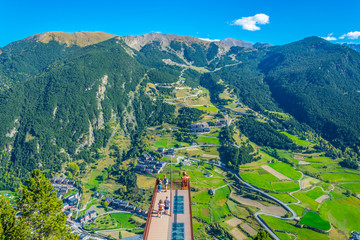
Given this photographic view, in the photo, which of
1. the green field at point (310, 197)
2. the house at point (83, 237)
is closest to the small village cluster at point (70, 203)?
the house at point (83, 237)

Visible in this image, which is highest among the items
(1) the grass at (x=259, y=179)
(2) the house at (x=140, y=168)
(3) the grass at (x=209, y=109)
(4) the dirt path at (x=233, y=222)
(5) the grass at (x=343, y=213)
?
(3) the grass at (x=209, y=109)

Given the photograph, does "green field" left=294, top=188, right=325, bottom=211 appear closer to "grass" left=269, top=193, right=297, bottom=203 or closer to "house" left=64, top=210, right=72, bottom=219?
"grass" left=269, top=193, right=297, bottom=203

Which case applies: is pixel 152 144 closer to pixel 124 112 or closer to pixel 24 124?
pixel 124 112

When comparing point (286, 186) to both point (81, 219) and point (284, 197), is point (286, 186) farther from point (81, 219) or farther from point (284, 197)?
point (81, 219)

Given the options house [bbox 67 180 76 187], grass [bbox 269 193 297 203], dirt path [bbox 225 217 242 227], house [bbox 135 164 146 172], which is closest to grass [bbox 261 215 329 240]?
dirt path [bbox 225 217 242 227]

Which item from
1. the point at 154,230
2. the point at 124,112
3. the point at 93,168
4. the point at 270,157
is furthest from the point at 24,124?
the point at 270,157

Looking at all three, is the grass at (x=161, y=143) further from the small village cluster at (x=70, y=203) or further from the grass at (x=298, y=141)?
the grass at (x=298, y=141)
